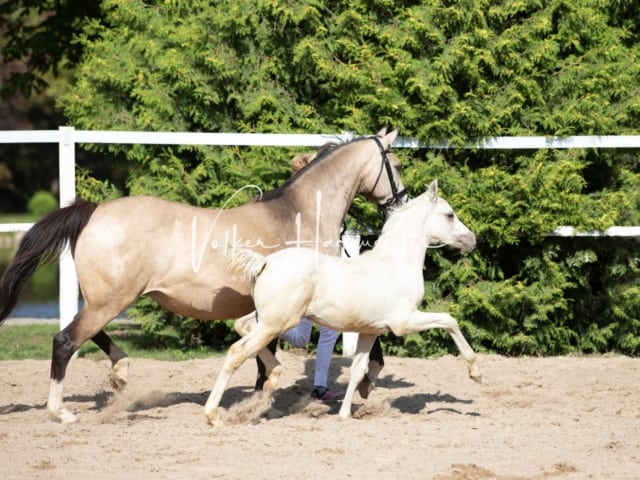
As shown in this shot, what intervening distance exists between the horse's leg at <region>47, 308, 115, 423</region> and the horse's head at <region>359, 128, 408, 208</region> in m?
2.07

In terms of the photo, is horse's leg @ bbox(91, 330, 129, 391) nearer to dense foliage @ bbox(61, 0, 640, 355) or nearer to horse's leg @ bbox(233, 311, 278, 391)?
horse's leg @ bbox(233, 311, 278, 391)

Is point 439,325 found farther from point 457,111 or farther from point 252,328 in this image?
point 457,111

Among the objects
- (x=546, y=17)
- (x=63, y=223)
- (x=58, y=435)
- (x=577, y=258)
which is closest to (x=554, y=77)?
(x=546, y=17)

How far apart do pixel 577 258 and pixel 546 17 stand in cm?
217

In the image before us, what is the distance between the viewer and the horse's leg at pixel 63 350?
609 cm

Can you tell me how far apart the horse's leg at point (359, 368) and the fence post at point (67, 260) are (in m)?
3.07

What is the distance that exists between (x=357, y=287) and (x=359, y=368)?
0.65 meters

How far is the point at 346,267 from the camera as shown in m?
5.98

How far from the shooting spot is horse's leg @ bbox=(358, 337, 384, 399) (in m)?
6.65

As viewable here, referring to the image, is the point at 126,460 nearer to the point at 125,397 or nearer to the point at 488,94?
the point at 125,397

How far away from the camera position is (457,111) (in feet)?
27.3

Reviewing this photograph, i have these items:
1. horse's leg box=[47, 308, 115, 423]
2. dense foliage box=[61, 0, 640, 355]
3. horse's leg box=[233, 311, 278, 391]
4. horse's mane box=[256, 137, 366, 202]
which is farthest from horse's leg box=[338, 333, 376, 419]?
dense foliage box=[61, 0, 640, 355]

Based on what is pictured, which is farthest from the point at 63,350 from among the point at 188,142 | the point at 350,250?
the point at 350,250

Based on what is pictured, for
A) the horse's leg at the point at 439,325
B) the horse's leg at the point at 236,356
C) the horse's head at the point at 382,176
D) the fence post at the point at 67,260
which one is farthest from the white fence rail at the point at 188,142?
the horse's leg at the point at 236,356
